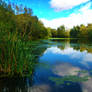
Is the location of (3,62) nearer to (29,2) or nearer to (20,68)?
(20,68)

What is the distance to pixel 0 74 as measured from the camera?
132 inches

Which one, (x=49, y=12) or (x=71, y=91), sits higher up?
(x=49, y=12)

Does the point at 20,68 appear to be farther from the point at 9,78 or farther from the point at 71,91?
the point at 71,91

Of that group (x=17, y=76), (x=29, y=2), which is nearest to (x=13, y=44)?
(x=17, y=76)

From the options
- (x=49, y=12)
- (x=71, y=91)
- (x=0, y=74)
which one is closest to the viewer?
(x=49, y=12)

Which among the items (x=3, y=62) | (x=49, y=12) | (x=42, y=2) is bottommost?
(x=3, y=62)

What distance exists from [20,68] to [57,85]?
1.26 m

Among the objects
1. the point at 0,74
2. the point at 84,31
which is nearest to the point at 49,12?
the point at 0,74

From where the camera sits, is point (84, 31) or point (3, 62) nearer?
point (3, 62)

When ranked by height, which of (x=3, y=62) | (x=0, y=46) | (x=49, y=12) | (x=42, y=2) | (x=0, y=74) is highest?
(x=42, y=2)

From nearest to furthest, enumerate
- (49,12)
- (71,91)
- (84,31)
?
(49,12) < (71,91) < (84,31)

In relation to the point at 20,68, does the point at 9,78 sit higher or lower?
Answer: lower

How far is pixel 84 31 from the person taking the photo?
126ft

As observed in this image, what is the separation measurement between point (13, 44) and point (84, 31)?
38763 mm
